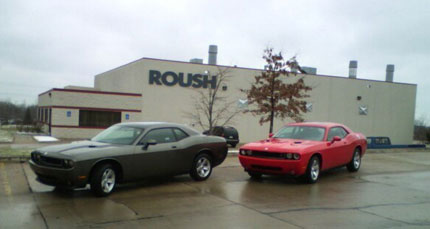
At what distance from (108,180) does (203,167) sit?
2.79 m

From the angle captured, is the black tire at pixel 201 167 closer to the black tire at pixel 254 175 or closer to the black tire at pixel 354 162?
the black tire at pixel 254 175

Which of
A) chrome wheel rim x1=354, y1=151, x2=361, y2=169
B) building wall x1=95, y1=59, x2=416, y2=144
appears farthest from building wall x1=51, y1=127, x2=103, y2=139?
chrome wheel rim x1=354, y1=151, x2=361, y2=169

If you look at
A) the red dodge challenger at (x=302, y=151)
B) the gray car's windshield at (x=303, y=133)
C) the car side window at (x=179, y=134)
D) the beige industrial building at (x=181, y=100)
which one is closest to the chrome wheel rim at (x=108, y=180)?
the car side window at (x=179, y=134)

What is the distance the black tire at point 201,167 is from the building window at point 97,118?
18.3 meters

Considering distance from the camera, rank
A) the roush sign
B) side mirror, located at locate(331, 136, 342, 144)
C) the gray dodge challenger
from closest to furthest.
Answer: the gray dodge challenger, side mirror, located at locate(331, 136, 342, 144), the roush sign

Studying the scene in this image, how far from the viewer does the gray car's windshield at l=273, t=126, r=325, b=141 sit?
10448mm

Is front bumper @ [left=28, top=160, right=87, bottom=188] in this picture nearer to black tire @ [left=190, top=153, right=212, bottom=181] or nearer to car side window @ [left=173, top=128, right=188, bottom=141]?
car side window @ [left=173, top=128, right=188, bottom=141]

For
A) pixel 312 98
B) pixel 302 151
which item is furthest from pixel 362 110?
pixel 302 151

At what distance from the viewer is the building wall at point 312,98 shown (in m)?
27.6

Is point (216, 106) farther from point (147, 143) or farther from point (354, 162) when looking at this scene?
point (147, 143)

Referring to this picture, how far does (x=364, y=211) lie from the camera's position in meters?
6.97

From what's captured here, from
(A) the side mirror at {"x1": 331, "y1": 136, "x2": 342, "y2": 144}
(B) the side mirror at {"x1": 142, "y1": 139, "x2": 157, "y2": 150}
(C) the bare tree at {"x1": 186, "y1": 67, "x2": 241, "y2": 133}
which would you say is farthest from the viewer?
(C) the bare tree at {"x1": 186, "y1": 67, "x2": 241, "y2": 133}

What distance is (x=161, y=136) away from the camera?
29.1 feet

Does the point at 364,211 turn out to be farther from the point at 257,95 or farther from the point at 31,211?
the point at 257,95
